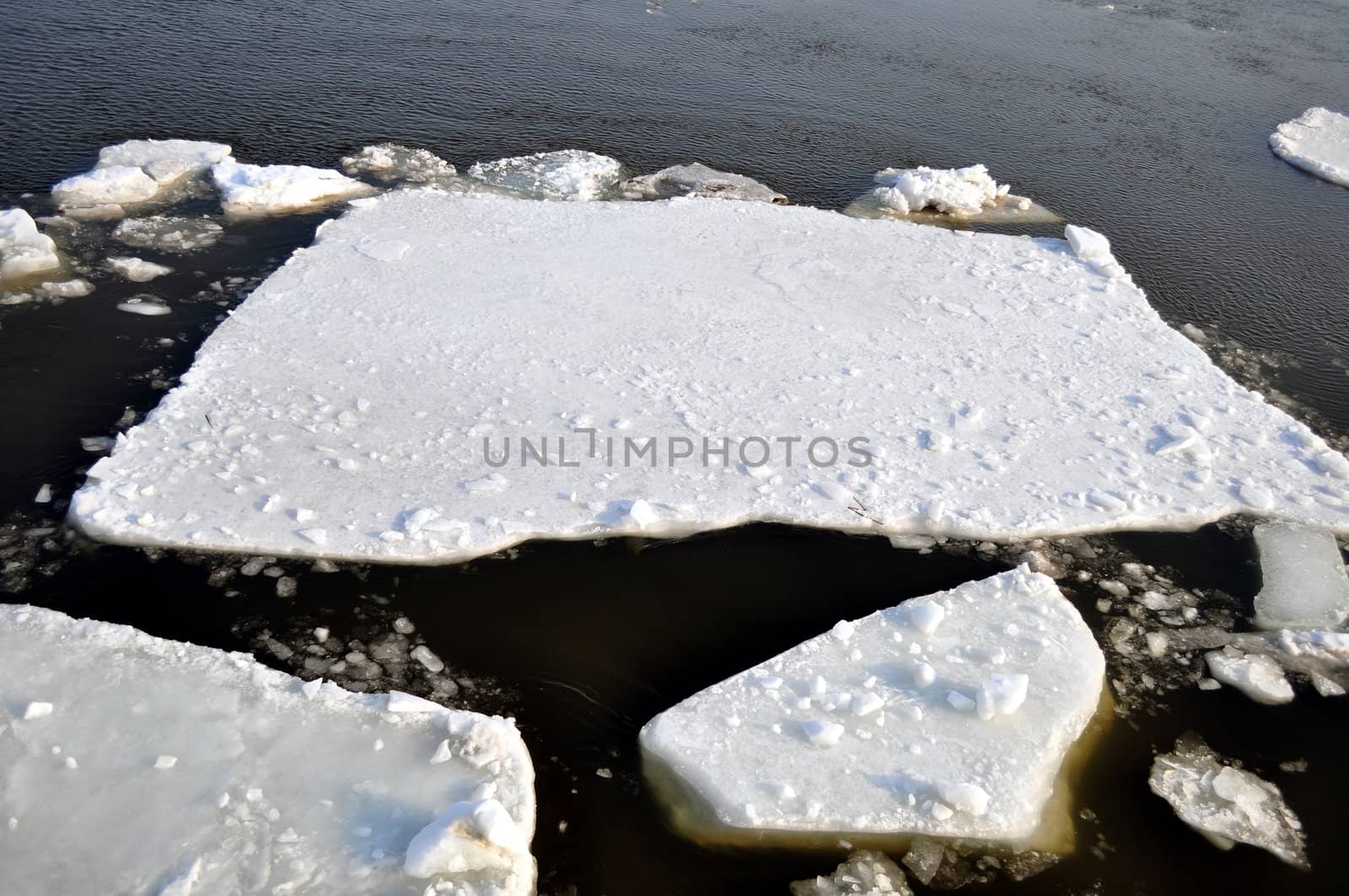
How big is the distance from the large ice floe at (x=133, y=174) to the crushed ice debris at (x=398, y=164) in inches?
48.2

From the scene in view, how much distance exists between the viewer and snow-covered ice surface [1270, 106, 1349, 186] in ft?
37.8

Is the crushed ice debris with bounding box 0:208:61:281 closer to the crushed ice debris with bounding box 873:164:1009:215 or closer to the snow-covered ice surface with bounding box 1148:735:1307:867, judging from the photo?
the crushed ice debris with bounding box 873:164:1009:215

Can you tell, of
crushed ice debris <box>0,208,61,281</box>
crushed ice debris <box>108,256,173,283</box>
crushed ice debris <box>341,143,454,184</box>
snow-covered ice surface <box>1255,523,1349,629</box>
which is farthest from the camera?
crushed ice debris <box>341,143,454,184</box>

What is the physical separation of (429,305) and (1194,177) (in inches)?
354

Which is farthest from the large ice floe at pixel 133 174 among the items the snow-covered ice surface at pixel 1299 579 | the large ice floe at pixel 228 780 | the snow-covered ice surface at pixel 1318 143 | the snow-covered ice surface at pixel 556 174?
the snow-covered ice surface at pixel 1318 143

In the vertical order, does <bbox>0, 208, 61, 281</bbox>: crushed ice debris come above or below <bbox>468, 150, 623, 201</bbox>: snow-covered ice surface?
below

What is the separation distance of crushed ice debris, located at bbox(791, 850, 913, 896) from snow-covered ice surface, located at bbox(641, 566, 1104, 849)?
11cm

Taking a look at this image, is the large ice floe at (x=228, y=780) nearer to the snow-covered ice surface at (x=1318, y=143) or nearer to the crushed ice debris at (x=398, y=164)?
the crushed ice debris at (x=398, y=164)

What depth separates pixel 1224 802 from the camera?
4.51 meters

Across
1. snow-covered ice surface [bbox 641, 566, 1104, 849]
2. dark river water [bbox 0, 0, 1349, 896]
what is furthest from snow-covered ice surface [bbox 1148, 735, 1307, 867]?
snow-covered ice surface [bbox 641, 566, 1104, 849]

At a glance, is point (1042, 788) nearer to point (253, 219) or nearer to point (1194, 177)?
point (253, 219)

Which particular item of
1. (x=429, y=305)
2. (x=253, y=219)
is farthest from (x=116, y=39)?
(x=429, y=305)

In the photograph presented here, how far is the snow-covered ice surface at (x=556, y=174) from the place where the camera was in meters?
9.49

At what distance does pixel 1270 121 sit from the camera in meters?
12.8
